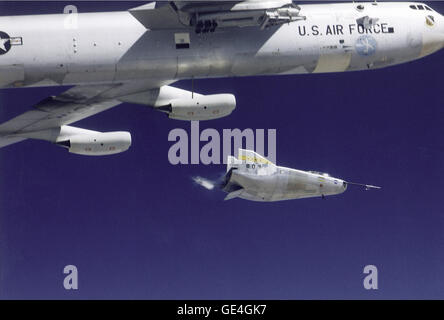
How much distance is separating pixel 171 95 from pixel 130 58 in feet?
10.1

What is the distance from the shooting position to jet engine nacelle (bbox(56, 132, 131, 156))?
4469 cm

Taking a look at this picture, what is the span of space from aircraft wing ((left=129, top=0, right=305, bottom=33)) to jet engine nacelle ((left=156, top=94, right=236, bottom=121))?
290cm

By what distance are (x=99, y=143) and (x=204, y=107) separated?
545 centimetres

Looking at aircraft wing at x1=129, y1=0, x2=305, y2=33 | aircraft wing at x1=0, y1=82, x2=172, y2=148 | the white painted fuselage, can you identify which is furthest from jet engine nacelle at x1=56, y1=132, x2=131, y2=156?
aircraft wing at x1=129, y1=0, x2=305, y2=33

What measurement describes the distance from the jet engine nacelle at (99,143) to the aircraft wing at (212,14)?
5.44 m

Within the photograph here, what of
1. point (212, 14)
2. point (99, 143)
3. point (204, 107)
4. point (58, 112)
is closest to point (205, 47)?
point (212, 14)

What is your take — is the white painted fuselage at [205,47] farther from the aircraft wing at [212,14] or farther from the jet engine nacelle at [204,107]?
the jet engine nacelle at [204,107]

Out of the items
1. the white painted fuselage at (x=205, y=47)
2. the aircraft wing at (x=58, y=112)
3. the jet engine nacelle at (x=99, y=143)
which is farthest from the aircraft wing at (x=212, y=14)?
the jet engine nacelle at (x=99, y=143)

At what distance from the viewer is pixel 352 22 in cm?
4431

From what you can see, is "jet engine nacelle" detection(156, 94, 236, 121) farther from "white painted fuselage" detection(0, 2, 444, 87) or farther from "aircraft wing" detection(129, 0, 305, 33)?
"aircraft wing" detection(129, 0, 305, 33)

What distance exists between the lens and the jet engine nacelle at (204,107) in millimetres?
42625

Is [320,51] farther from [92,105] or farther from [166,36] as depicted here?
[92,105]

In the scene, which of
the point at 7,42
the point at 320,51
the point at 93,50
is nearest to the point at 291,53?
the point at 320,51

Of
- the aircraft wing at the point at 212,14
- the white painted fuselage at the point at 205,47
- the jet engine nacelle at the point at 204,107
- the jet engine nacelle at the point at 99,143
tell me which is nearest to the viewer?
the aircraft wing at the point at 212,14
